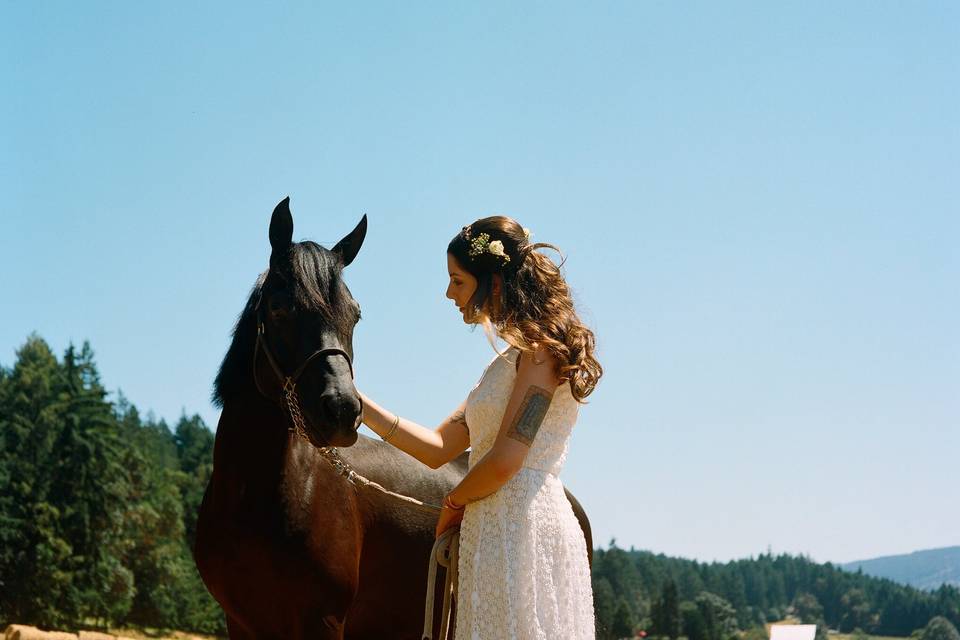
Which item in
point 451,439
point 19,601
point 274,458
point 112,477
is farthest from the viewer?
point 112,477

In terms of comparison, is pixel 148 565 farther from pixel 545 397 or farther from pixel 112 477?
pixel 545 397

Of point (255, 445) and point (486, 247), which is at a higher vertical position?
point (486, 247)

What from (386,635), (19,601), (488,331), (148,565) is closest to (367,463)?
(386,635)

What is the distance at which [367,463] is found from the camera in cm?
751

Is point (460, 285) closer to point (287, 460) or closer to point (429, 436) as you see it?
point (429, 436)

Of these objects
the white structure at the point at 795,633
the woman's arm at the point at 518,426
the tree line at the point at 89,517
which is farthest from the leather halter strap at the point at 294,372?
the tree line at the point at 89,517

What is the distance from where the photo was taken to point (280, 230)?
6242mm

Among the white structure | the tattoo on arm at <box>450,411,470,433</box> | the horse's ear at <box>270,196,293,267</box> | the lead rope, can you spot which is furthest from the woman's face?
the white structure

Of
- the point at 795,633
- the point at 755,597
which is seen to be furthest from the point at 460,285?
the point at 755,597

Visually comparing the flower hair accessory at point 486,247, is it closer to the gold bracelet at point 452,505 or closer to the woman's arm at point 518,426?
the woman's arm at point 518,426

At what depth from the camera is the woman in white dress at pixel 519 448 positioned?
4.54 metres

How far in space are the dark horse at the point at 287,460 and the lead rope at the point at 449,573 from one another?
2.84 ft

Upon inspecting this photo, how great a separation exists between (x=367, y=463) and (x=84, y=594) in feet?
183

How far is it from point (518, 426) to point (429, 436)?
1.01 m
